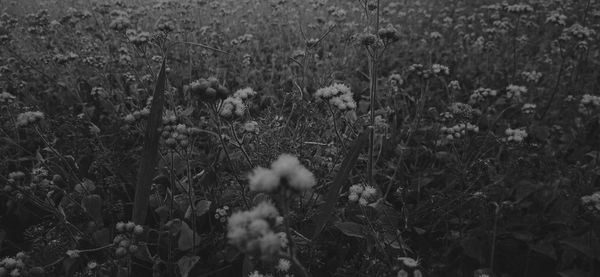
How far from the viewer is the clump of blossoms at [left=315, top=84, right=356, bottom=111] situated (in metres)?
2.35

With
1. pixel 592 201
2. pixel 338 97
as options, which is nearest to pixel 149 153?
pixel 338 97

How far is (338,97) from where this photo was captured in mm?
2412

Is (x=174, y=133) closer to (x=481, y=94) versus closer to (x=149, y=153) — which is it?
(x=149, y=153)

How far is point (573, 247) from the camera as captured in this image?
2.34 m

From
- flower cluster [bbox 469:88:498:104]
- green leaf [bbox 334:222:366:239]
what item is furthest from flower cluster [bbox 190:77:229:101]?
flower cluster [bbox 469:88:498:104]

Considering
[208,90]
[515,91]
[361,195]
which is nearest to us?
[208,90]

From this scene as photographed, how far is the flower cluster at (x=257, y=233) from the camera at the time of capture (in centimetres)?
110

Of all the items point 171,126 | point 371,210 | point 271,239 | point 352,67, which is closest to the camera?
point 271,239

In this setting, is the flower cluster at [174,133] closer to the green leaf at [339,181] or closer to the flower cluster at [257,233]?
the green leaf at [339,181]

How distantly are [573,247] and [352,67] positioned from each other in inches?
148

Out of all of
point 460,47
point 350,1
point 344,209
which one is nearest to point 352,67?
point 460,47

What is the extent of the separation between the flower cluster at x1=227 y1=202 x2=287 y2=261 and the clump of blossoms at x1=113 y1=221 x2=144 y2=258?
3.30ft

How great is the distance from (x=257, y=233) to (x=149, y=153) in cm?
121

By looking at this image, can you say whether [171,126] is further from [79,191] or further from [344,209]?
[344,209]
